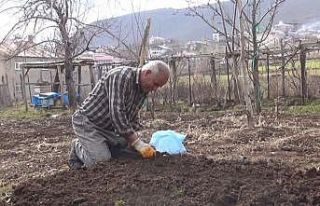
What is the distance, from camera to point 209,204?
314cm

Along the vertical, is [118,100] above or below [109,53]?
below

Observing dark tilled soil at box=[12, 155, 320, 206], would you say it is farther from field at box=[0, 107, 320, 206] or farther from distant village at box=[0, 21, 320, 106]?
distant village at box=[0, 21, 320, 106]

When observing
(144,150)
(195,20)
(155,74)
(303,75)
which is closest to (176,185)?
(144,150)

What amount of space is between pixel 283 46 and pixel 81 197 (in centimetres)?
1220

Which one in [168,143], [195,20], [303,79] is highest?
[195,20]

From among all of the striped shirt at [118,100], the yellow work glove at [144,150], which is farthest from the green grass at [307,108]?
the yellow work glove at [144,150]

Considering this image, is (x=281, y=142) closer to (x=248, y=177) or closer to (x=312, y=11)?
(x=248, y=177)

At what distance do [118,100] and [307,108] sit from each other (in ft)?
32.9

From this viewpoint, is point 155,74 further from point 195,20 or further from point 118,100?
point 195,20

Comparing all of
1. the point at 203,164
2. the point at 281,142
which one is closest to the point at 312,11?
the point at 281,142

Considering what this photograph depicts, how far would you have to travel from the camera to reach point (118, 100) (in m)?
4.43

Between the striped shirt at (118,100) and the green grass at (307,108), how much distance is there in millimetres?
8751

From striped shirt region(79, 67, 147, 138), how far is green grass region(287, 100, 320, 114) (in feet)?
28.7

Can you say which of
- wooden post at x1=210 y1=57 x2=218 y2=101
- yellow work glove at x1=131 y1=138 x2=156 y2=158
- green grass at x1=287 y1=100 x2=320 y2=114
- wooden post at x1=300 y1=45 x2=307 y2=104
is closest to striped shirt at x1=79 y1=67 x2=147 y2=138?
yellow work glove at x1=131 y1=138 x2=156 y2=158
